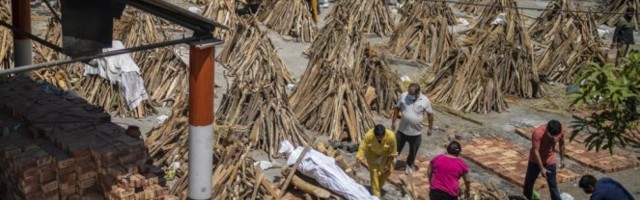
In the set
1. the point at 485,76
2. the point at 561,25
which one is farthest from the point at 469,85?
the point at 561,25

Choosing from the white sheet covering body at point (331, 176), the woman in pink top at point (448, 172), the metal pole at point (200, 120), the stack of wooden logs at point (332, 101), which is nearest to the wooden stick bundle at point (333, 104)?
the stack of wooden logs at point (332, 101)

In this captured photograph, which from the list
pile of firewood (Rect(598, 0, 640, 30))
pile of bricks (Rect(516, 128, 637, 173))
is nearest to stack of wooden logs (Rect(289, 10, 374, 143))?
pile of bricks (Rect(516, 128, 637, 173))

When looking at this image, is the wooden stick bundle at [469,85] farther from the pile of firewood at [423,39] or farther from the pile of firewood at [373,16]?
the pile of firewood at [373,16]

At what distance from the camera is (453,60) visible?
15.8 metres

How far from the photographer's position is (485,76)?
50.7 ft

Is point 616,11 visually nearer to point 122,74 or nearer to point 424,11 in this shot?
point 424,11

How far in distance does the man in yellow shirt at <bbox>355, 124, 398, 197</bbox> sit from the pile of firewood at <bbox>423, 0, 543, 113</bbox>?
5239mm

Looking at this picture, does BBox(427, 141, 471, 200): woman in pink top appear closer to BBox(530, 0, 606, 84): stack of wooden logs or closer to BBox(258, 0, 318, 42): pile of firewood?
BBox(530, 0, 606, 84): stack of wooden logs

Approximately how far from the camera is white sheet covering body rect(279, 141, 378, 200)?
1005 centimetres

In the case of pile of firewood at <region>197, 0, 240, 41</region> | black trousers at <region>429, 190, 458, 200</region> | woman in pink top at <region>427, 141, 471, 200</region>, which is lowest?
black trousers at <region>429, 190, 458, 200</region>

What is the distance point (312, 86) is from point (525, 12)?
14.8 m

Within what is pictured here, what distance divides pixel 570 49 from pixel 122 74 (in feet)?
34.9

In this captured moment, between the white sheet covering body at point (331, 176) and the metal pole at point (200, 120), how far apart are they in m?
2.22

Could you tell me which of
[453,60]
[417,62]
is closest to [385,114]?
[453,60]
